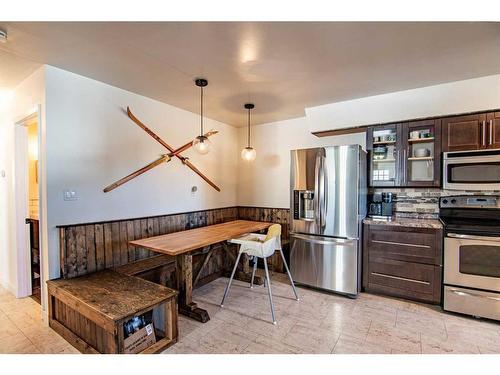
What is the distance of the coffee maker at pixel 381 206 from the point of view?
320cm

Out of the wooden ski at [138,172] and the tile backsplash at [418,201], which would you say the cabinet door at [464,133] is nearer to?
the tile backsplash at [418,201]

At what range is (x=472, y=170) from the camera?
2.69 metres

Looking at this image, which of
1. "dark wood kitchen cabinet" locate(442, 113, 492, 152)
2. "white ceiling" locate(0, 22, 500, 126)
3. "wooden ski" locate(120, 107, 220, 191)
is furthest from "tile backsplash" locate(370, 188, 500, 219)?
"wooden ski" locate(120, 107, 220, 191)

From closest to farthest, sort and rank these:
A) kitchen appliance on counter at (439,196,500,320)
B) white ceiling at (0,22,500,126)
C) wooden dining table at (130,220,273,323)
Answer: white ceiling at (0,22,500,126), wooden dining table at (130,220,273,323), kitchen appliance on counter at (439,196,500,320)

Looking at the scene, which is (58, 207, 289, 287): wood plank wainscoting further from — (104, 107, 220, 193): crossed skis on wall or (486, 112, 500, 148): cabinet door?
(486, 112, 500, 148): cabinet door

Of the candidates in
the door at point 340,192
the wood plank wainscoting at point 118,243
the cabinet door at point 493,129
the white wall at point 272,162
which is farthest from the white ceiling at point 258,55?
the wood plank wainscoting at point 118,243

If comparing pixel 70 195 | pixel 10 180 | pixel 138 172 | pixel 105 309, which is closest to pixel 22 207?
pixel 10 180

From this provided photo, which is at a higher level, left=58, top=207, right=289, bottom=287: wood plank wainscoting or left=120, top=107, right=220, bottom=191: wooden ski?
left=120, top=107, right=220, bottom=191: wooden ski

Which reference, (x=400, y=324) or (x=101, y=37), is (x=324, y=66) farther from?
(x=400, y=324)

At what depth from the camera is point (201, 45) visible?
189 centimetres

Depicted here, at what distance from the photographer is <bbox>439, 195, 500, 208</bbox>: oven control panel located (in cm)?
273

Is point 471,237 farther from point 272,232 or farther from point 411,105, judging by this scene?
point 272,232

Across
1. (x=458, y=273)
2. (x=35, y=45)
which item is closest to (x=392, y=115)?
(x=458, y=273)

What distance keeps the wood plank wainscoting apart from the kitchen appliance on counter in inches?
78.2
